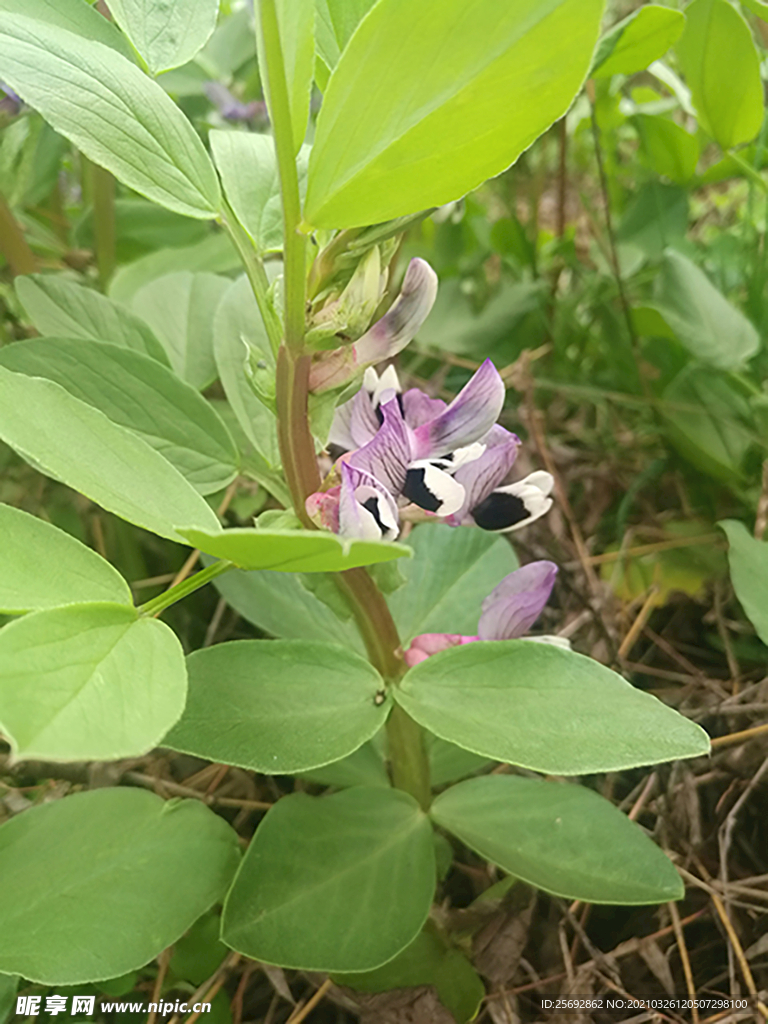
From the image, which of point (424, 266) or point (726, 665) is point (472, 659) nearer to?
point (424, 266)

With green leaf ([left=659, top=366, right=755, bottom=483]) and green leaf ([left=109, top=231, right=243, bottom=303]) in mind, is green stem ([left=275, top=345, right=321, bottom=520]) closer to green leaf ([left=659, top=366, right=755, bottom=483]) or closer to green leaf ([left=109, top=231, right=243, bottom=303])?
green leaf ([left=109, top=231, right=243, bottom=303])

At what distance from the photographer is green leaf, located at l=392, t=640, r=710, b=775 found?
348 millimetres

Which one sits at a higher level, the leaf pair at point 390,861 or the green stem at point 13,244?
the green stem at point 13,244

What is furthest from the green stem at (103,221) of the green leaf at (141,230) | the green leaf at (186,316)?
the green leaf at (186,316)

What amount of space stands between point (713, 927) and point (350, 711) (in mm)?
376

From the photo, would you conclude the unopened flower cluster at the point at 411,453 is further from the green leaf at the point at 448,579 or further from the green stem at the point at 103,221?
the green stem at the point at 103,221

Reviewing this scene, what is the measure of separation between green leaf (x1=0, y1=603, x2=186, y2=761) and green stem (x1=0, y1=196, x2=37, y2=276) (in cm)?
57

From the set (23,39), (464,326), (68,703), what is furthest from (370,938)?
(464,326)

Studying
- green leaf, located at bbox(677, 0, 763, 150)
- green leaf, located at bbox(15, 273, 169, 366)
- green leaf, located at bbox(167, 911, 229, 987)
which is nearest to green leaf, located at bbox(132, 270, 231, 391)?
green leaf, located at bbox(15, 273, 169, 366)

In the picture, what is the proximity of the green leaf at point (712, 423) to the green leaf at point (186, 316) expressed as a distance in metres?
0.52

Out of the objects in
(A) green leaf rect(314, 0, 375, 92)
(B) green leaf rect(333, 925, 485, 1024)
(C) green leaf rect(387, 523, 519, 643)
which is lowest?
(B) green leaf rect(333, 925, 485, 1024)

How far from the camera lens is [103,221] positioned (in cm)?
86

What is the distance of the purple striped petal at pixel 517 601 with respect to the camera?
18.2 inches

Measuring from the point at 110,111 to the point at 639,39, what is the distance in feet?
1.64
